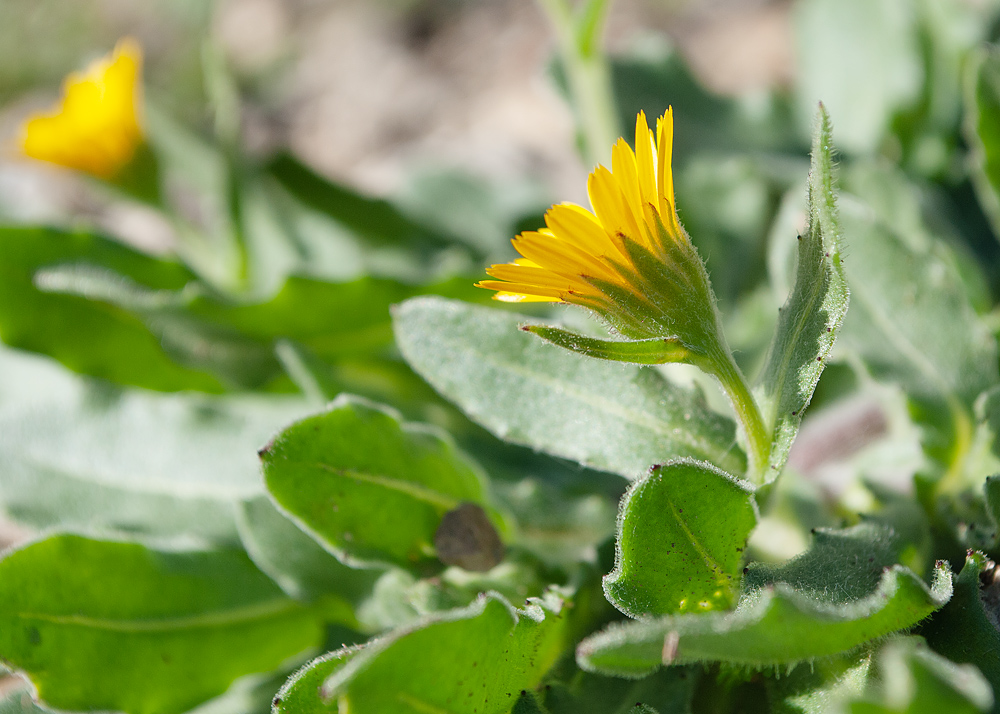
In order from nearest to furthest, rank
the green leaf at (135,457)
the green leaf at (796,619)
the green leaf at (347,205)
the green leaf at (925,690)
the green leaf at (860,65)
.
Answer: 1. the green leaf at (925,690)
2. the green leaf at (796,619)
3. the green leaf at (135,457)
4. the green leaf at (860,65)
5. the green leaf at (347,205)

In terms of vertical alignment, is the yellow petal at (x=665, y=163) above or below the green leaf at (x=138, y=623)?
above

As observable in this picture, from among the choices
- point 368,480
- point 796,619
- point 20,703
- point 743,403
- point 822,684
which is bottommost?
point 20,703

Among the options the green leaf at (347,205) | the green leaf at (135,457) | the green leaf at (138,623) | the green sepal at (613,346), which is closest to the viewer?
the green sepal at (613,346)

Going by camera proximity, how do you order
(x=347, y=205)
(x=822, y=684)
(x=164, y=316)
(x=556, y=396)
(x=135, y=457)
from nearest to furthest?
(x=822, y=684), (x=556, y=396), (x=164, y=316), (x=135, y=457), (x=347, y=205)

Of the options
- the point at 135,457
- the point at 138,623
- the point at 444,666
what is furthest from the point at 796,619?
the point at 135,457

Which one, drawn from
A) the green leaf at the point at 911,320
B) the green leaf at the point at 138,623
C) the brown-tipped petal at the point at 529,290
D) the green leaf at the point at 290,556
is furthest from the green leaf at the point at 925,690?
the green leaf at the point at 138,623

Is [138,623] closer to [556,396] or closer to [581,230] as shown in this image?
[556,396]

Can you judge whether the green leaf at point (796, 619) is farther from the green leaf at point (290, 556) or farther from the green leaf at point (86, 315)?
the green leaf at point (86, 315)
